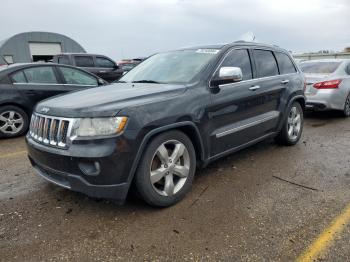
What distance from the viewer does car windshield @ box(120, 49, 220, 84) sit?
391 centimetres

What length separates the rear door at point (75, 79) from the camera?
7355 mm

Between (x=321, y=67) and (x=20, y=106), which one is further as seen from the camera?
(x=321, y=67)

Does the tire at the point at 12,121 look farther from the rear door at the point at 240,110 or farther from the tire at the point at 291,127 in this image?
the tire at the point at 291,127

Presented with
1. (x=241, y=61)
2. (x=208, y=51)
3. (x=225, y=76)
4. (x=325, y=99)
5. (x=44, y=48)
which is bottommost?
(x=325, y=99)

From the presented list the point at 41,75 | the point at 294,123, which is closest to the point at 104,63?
the point at 41,75

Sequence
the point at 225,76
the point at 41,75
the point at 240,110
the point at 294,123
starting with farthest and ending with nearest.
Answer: the point at 41,75 → the point at 294,123 → the point at 240,110 → the point at 225,76

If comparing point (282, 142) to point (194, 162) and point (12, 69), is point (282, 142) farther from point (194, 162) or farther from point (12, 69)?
point (12, 69)

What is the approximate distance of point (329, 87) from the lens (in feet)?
25.1

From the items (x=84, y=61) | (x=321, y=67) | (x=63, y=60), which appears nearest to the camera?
(x=321, y=67)

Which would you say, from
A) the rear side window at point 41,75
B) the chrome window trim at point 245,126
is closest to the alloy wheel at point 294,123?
the chrome window trim at point 245,126

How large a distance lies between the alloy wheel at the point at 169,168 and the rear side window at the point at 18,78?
477cm

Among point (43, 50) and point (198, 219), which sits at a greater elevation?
point (43, 50)

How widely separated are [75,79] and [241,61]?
4512 mm

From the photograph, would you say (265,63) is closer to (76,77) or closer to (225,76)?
(225,76)
